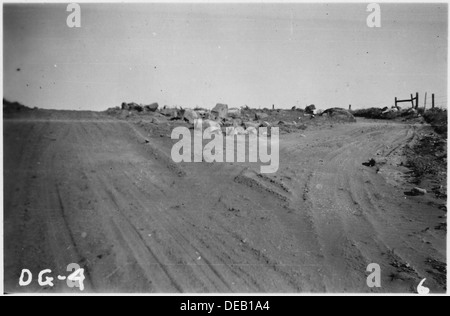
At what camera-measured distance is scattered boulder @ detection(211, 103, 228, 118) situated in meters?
12.8

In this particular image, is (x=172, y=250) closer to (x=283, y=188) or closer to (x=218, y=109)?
(x=283, y=188)

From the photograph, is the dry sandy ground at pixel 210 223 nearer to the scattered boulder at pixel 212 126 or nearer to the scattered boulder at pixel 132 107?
the scattered boulder at pixel 212 126

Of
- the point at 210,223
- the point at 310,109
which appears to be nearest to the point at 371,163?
the point at 210,223

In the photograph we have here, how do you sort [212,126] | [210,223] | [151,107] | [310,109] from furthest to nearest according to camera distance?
1. [310,109]
2. [151,107]
3. [212,126]
4. [210,223]

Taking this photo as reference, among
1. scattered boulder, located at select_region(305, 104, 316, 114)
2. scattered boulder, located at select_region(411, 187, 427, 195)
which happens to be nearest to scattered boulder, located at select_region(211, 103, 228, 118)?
scattered boulder, located at select_region(305, 104, 316, 114)

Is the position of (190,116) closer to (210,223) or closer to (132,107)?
(132,107)

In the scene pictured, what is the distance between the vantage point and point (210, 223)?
4.57m

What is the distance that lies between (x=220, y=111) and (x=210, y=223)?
9084 millimetres

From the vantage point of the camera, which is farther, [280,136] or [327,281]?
[280,136]

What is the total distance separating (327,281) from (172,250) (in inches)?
75.8

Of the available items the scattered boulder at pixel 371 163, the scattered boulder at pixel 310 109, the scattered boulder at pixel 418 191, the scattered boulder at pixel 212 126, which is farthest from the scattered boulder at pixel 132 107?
the scattered boulder at pixel 418 191

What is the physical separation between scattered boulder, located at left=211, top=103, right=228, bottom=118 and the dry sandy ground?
5.80 metres
